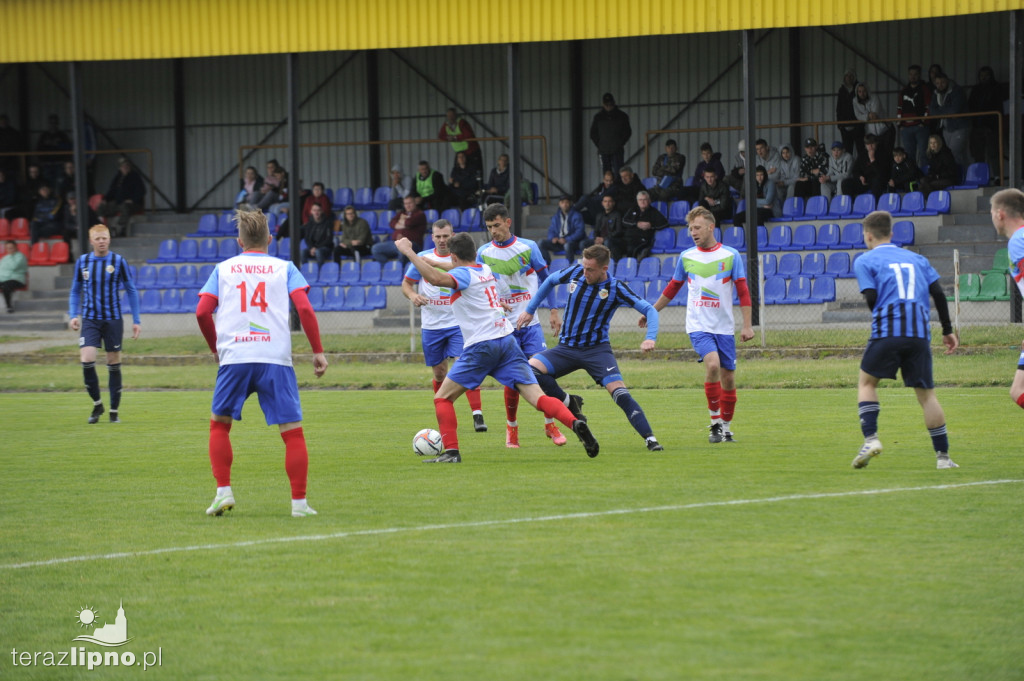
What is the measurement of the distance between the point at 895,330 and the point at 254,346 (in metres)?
4.45

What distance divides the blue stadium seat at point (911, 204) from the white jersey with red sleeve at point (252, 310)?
65.2 ft

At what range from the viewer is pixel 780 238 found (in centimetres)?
2555

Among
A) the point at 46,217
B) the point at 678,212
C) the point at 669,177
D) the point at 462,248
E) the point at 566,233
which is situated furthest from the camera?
the point at 46,217

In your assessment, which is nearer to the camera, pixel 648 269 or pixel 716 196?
pixel 648 269

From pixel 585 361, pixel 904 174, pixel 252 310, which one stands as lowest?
pixel 585 361

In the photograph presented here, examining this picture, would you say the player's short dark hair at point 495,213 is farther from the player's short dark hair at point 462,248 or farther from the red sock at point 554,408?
the red sock at point 554,408

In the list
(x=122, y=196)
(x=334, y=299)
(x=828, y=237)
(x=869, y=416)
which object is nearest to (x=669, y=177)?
(x=828, y=237)

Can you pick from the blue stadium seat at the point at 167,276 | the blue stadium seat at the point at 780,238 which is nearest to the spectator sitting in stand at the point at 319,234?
the blue stadium seat at the point at 167,276

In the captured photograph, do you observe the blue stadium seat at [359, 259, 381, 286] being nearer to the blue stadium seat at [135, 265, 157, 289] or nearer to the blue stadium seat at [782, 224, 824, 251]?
the blue stadium seat at [135, 265, 157, 289]

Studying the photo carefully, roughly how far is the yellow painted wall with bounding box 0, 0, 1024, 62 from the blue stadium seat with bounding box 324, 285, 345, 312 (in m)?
5.14

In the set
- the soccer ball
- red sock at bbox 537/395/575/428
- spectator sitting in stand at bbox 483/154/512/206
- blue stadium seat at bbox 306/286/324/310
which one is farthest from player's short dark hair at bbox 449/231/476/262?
spectator sitting in stand at bbox 483/154/512/206

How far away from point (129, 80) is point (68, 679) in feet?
106

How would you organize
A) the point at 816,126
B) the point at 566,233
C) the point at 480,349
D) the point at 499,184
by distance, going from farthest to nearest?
the point at 816,126 → the point at 499,184 → the point at 566,233 → the point at 480,349

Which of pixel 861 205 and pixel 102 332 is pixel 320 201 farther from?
pixel 102 332
